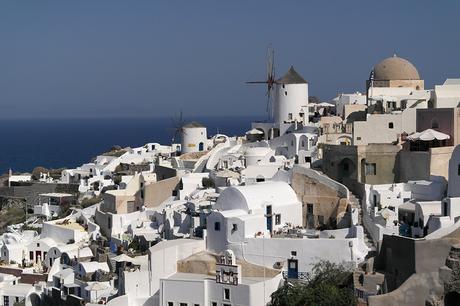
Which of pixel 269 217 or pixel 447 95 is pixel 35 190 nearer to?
pixel 269 217

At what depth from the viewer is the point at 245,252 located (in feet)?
90.3

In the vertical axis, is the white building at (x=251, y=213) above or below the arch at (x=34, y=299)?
above

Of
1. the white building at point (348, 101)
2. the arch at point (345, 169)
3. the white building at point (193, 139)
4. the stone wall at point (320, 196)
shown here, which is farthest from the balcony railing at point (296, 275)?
the white building at point (193, 139)

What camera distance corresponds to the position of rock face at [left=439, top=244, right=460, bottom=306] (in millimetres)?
19969

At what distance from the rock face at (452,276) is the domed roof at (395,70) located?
2338 centimetres

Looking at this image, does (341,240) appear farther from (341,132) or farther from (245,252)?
(341,132)

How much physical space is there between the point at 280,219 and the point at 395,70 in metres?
17.0

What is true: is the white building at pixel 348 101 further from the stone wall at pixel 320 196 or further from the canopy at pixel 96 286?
the canopy at pixel 96 286

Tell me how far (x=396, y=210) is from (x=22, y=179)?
28.4m

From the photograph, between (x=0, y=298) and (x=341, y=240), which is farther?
(x=0, y=298)

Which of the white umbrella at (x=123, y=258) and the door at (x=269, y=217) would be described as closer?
the door at (x=269, y=217)

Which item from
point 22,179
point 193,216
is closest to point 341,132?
point 193,216

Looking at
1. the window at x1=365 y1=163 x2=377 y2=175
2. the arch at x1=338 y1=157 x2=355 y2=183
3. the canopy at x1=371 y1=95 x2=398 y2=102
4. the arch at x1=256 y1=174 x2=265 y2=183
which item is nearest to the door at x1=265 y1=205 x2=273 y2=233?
the arch at x1=338 y1=157 x2=355 y2=183

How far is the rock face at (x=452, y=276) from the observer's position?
20.0 meters
